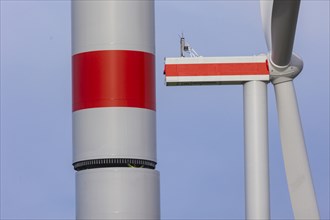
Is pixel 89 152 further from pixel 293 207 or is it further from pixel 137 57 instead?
pixel 293 207

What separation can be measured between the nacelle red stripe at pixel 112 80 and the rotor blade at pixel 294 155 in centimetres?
352

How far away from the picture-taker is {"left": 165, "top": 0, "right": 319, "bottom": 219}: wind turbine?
25891mm

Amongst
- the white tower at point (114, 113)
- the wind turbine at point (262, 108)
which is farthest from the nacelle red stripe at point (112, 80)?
the wind turbine at point (262, 108)

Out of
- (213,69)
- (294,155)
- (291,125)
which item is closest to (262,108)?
(291,125)

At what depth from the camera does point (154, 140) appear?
29.1 meters

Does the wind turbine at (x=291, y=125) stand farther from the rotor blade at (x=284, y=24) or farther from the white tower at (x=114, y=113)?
the white tower at (x=114, y=113)

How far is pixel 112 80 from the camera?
2850cm

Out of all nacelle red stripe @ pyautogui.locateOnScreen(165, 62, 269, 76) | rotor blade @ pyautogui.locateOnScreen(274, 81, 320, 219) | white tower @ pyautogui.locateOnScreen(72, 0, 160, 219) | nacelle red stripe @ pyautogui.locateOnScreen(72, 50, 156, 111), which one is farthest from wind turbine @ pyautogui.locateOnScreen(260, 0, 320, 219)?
white tower @ pyautogui.locateOnScreen(72, 0, 160, 219)

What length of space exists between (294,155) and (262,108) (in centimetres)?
121

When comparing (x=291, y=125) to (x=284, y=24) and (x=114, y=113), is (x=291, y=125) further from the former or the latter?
(x=114, y=113)

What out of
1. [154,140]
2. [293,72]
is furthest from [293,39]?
[154,140]

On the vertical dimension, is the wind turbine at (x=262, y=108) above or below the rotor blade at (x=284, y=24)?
below

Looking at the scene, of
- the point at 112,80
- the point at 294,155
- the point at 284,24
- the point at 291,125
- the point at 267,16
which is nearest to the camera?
the point at 284,24

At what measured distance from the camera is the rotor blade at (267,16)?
24.9 m
